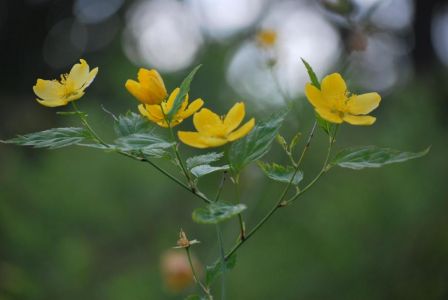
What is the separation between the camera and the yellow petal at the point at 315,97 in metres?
0.48

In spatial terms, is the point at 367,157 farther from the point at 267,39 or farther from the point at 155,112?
the point at 267,39

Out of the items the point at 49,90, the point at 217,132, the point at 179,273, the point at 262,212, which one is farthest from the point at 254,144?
the point at 262,212

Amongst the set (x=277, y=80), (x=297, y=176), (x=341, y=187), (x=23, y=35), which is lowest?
(x=23, y=35)

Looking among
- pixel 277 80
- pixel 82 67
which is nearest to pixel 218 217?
pixel 82 67

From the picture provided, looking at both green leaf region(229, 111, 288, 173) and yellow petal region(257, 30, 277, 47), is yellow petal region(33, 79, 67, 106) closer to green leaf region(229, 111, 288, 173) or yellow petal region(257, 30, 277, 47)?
green leaf region(229, 111, 288, 173)

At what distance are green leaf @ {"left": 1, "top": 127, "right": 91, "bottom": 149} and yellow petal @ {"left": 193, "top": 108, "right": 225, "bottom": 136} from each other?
0.10m

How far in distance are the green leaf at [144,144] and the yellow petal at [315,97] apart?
0.44 ft

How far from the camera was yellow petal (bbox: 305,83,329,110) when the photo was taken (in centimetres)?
48

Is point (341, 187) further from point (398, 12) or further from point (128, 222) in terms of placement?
point (398, 12)

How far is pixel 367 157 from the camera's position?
0.46 m

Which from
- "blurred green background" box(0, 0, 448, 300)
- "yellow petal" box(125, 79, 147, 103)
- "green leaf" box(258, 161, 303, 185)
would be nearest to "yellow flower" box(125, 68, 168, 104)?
"yellow petal" box(125, 79, 147, 103)

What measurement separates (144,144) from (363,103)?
0.72 ft

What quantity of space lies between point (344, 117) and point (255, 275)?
50.9 inches

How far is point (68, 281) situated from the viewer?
6.12ft
